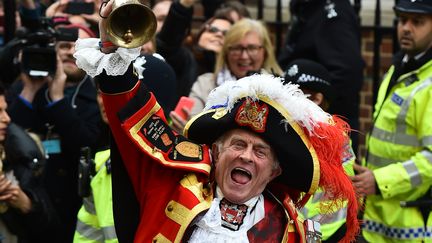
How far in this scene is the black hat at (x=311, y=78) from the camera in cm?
605

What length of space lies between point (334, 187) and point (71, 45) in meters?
2.99

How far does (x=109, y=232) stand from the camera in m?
5.21

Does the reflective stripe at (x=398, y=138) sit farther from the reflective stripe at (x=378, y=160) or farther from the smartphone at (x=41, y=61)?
the smartphone at (x=41, y=61)

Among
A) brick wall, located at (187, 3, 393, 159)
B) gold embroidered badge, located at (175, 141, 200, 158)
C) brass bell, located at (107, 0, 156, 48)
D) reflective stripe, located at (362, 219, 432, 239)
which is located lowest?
brick wall, located at (187, 3, 393, 159)

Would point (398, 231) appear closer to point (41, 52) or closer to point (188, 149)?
point (188, 149)

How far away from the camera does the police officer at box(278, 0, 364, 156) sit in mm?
6992

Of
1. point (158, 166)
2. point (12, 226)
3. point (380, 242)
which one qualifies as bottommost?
point (380, 242)

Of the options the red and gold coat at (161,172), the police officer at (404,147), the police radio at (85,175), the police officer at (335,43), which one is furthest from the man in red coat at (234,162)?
the police officer at (335,43)

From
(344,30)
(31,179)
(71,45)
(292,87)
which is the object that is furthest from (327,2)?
(292,87)

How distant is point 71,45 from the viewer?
693cm

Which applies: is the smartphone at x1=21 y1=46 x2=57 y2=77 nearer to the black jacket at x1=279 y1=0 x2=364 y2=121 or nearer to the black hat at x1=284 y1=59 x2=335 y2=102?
the black hat at x1=284 y1=59 x2=335 y2=102

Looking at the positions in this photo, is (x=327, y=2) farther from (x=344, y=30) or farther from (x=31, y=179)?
(x=31, y=179)

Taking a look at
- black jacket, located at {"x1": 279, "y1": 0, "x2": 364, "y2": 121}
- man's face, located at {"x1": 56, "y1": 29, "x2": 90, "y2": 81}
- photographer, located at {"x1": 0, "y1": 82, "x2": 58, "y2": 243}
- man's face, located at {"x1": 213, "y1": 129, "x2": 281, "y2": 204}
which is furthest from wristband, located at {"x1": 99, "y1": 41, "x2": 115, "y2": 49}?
black jacket, located at {"x1": 279, "y1": 0, "x2": 364, "y2": 121}

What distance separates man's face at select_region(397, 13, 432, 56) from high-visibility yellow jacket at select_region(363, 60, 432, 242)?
0.14m
